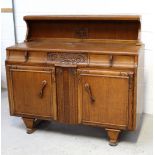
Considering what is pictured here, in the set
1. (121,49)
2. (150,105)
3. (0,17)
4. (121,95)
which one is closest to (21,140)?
(121,95)

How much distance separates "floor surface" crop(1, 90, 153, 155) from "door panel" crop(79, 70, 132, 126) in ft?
0.66

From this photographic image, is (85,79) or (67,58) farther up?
(67,58)

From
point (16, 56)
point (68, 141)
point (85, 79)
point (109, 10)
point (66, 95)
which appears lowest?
point (68, 141)

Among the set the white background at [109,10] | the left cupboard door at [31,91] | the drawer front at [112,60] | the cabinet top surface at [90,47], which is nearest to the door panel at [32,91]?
the left cupboard door at [31,91]

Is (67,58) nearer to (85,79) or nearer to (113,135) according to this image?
(85,79)

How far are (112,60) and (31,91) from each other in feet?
2.20

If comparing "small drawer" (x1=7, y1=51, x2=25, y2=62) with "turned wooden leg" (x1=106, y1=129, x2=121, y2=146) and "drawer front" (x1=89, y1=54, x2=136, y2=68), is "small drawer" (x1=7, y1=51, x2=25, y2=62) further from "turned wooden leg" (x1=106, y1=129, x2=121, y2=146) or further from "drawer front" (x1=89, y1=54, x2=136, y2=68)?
"turned wooden leg" (x1=106, y1=129, x2=121, y2=146)

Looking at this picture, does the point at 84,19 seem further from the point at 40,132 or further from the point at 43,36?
the point at 40,132

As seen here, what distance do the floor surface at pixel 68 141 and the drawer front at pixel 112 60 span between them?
2.03 feet

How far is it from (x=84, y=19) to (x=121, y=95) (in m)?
0.76

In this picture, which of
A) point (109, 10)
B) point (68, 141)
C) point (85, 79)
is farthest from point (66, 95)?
point (109, 10)

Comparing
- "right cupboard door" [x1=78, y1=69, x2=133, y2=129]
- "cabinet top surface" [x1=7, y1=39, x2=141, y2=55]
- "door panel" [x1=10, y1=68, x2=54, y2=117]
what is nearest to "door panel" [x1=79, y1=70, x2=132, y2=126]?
"right cupboard door" [x1=78, y1=69, x2=133, y2=129]

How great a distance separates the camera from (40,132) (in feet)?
7.52

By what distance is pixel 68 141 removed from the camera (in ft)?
7.00
